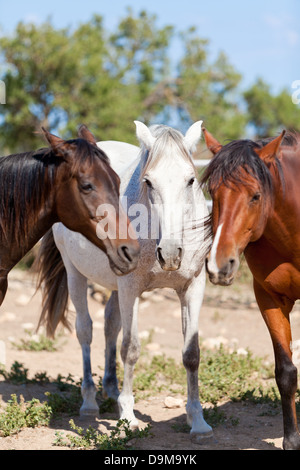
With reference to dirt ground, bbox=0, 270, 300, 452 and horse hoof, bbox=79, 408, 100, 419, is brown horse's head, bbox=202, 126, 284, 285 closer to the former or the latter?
dirt ground, bbox=0, 270, 300, 452

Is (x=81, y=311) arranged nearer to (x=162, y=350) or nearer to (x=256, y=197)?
(x=162, y=350)

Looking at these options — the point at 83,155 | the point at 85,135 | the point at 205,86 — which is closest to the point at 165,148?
the point at 85,135

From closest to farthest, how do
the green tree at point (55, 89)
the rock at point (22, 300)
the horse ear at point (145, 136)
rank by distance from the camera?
1. the horse ear at point (145, 136)
2. the rock at point (22, 300)
3. the green tree at point (55, 89)

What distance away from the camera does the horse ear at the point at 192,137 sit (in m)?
3.64

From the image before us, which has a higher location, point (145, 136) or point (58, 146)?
point (145, 136)

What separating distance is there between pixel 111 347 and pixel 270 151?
259cm

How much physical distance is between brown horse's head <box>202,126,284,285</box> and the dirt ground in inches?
52.5

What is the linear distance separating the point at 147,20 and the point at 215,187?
20.3 m

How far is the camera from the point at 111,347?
16.1 feet

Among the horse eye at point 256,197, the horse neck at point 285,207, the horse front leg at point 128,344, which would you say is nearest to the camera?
the horse eye at point 256,197

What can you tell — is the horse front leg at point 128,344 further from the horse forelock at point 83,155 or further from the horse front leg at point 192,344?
the horse forelock at point 83,155

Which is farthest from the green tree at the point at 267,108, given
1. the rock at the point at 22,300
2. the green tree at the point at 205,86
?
the rock at the point at 22,300

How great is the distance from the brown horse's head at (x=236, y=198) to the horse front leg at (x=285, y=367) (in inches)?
24.4

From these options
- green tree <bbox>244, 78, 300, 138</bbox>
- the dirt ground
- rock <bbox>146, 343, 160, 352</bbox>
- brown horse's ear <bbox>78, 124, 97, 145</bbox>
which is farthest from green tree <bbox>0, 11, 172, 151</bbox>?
green tree <bbox>244, 78, 300, 138</bbox>
